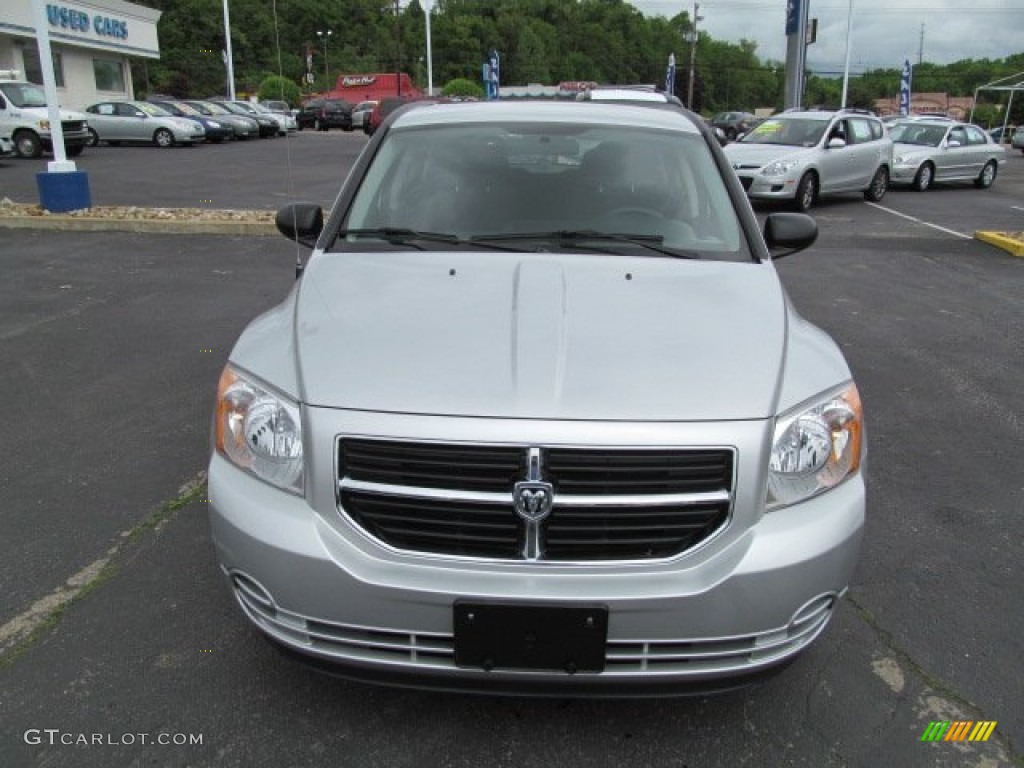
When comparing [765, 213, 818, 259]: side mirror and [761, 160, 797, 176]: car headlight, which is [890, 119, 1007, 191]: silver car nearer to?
[761, 160, 797, 176]: car headlight

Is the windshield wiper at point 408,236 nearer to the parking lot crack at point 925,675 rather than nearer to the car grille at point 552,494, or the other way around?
the car grille at point 552,494

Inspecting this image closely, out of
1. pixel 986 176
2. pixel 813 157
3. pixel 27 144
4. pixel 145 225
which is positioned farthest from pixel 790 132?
A: pixel 27 144

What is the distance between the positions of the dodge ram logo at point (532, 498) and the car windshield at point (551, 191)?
1307 mm

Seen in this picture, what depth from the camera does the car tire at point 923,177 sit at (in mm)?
18484

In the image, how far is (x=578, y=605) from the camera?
202cm

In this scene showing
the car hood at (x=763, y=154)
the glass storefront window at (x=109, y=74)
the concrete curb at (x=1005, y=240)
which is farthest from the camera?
the glass storefront window at (x=109, y=74)

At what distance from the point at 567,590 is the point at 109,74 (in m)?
47.4

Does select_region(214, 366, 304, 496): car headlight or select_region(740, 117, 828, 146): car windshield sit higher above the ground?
select_region(740, 117, 828, 146): car windshield

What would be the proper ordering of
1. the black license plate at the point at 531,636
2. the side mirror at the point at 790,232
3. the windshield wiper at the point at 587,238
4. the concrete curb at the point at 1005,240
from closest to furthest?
the black license plate at the point at 531,636
the windshield wiper at the point at 587,238
the side mirror at the point at 790,232
the concrete curb at the point at 1005,240

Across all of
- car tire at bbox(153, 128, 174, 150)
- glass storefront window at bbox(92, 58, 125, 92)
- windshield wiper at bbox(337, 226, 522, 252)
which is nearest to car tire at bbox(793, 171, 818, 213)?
windshield wiper at bbox(337, 226, 522, 252)

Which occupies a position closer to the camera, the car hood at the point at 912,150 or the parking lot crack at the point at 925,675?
the parking lot crack at the point at 925,675

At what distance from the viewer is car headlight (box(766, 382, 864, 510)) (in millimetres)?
2217

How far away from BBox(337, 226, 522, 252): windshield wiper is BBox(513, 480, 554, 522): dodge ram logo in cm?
130

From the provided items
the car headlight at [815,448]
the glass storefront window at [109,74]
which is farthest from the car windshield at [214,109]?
the car headlight at [815,448]
